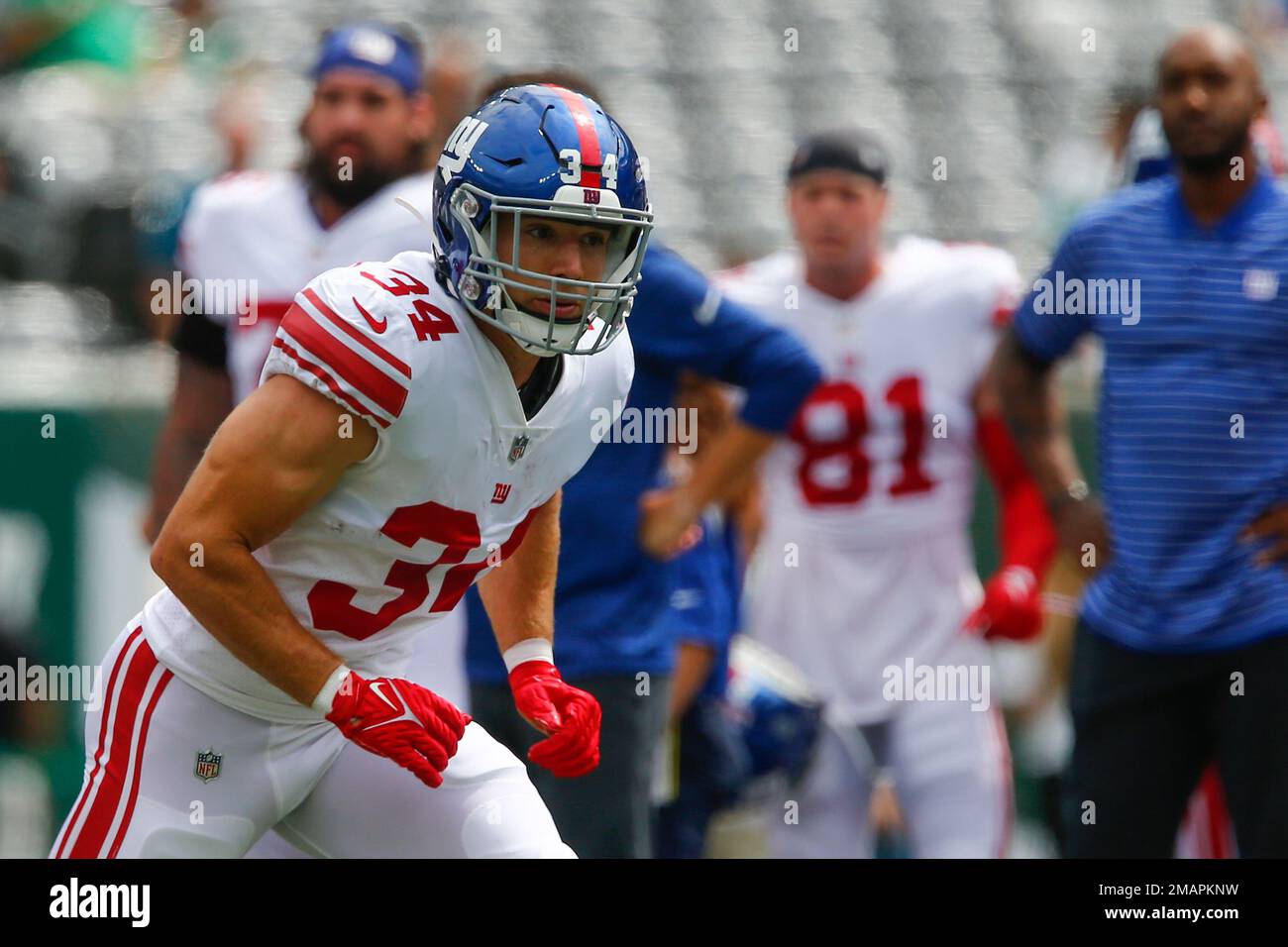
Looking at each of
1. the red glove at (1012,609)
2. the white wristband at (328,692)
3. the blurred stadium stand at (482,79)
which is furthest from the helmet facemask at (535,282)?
the blurred stadium stand at (482,79)

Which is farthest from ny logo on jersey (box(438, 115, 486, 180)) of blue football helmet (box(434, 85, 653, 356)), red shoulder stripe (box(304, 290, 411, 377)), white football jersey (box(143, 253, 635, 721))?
red shoulder stripe (box(304, 290, 411, 377))

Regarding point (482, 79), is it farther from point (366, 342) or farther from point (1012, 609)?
point (366, 342)

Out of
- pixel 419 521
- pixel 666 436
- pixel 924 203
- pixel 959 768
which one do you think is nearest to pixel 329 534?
pixel 419 521

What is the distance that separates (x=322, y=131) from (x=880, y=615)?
1.92 meters

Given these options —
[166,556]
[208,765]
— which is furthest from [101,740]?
[166,556]

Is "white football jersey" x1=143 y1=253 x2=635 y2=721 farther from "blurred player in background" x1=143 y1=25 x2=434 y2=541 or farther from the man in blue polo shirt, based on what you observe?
"blurred player in background" x1=143 y1=25 x2=434 y2=541

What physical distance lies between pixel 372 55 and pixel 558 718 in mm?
2335

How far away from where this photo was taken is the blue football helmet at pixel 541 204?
9.76ft

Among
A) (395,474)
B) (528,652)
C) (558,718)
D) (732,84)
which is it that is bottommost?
(558,718)

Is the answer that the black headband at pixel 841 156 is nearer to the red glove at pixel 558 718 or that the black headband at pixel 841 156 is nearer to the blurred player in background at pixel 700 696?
the blurred player in background at pixel 700 696

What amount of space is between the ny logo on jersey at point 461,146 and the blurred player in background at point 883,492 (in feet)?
7.80

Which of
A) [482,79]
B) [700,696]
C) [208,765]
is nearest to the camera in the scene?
[208,765]

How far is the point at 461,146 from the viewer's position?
3.10 m

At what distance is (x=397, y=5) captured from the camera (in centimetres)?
957
